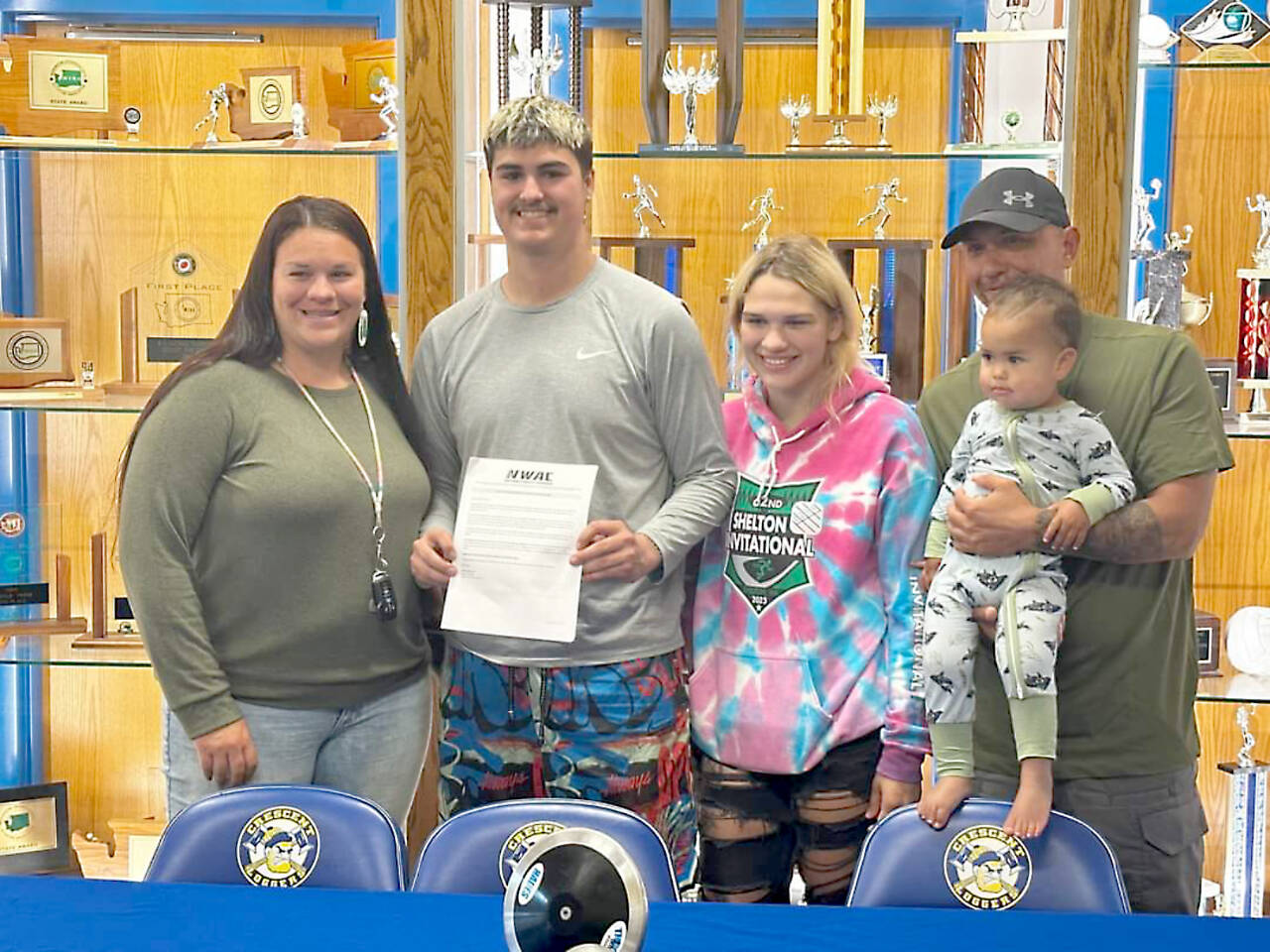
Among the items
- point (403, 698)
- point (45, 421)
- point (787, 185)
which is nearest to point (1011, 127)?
point (787, 185)

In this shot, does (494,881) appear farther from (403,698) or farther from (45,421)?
(45,421)

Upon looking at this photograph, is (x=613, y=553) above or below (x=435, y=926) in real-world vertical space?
above

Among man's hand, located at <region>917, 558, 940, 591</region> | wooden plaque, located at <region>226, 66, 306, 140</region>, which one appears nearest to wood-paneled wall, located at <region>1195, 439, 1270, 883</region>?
man's hand, located at <region>917, 558, 940, 591</region>

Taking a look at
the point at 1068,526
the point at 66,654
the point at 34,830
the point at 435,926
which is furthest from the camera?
the point at 34,830

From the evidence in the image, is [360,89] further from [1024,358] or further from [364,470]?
[1024,358]

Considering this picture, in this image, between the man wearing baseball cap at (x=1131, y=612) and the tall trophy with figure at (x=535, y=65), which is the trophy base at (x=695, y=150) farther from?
the man wearing baseball cap at (x=1131, y=612)

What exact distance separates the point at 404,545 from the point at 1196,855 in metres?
1.46

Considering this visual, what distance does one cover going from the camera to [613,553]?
245cm

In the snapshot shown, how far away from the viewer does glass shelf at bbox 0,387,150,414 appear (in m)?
3.34

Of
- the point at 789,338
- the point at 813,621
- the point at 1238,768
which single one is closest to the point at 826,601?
the point at 813,621

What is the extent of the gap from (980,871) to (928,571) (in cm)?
56

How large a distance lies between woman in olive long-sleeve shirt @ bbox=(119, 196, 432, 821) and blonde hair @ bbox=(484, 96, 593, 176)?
300 mm

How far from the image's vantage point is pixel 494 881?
212 centimetres

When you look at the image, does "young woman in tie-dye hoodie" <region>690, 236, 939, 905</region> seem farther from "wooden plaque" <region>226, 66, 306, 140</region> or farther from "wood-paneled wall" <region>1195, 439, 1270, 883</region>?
"wooden plaque" <region>226, 66, 306, 140</region>
